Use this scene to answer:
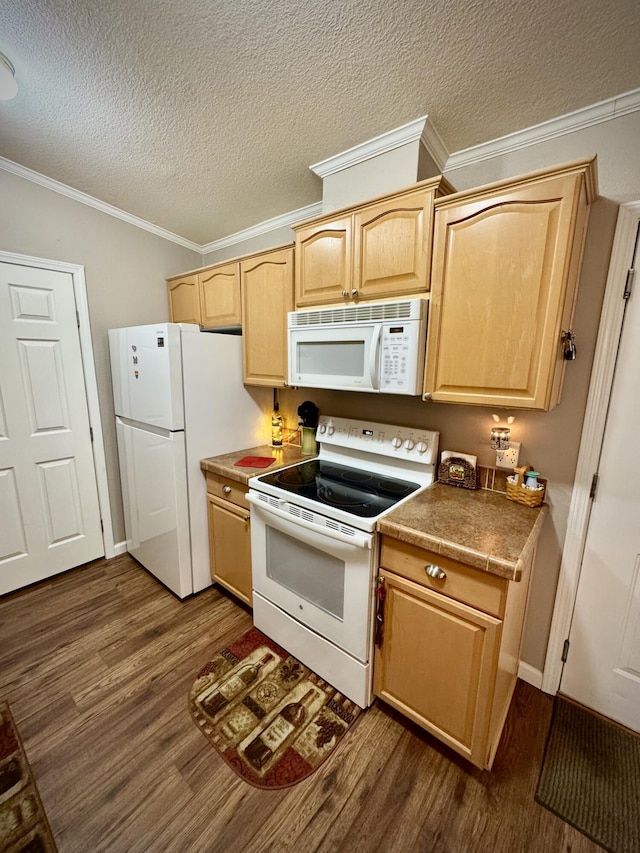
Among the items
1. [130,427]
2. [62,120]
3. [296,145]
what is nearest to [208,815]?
[130,427]

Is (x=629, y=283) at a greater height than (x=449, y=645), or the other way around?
(x=629, y=283)

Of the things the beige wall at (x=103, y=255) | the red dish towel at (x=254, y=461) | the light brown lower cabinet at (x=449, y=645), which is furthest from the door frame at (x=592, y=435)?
the beige wall at (x=103, y=255)

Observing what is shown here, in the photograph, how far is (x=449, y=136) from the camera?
4.86ft

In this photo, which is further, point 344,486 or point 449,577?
point 344,486

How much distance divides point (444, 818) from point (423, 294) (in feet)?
6.21

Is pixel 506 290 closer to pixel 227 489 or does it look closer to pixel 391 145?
pixel 391 145

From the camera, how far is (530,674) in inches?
63.6

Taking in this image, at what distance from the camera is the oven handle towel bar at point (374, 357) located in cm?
142

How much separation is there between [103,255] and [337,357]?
1.94m

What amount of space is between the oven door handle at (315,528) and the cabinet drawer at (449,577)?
100 mm

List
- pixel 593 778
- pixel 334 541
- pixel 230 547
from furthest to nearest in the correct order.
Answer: pixel 230 547, pixel 334 541, pixel 593 778

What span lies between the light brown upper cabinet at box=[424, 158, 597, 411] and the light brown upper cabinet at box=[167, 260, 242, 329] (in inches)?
50.8

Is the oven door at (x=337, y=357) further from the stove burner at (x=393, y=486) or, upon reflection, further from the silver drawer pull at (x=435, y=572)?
the silver drawer pull at (x=435, y=572)

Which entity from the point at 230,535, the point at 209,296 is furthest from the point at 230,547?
the point at 209,296
